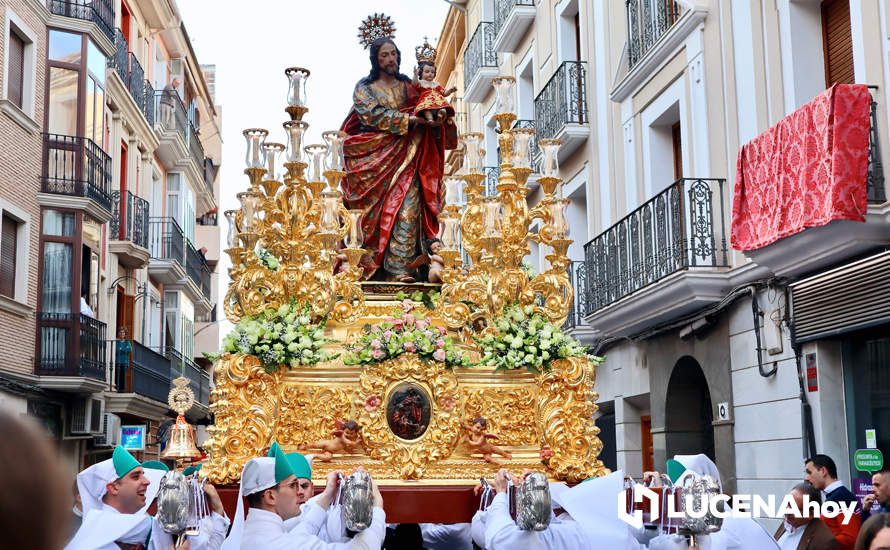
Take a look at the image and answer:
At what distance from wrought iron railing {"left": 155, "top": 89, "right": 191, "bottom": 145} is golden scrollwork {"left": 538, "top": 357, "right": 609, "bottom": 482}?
816 inches

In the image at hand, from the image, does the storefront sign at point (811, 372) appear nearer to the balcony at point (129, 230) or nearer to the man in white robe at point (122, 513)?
the man in white robe at point (122, 513)

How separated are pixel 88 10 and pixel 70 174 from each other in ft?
9.76

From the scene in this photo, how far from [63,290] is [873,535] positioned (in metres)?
A: 16.6

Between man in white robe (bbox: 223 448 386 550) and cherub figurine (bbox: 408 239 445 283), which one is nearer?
Result: man in white robe (bbox: 223 448 386 550)

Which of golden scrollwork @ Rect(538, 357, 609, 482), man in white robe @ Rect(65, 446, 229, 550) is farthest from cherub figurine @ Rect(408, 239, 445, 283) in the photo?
man in white robe @ Rect(65, 446, 229, 550)

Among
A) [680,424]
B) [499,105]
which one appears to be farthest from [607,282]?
[499,105]

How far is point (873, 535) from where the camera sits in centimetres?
286

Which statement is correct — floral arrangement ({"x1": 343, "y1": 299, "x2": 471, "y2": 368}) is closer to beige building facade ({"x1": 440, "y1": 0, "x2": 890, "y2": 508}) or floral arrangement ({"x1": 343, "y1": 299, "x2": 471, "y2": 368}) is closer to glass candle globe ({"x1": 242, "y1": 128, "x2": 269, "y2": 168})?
glass candle globe ({"x1": 242, "y1": 128, "x2": 269, "y2": 168})

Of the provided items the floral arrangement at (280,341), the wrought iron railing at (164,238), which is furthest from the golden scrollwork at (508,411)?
the wrought iron railing at (164,238)

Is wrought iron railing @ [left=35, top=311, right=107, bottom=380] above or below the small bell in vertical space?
above

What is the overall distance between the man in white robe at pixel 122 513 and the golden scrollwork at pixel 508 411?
157 centimetres

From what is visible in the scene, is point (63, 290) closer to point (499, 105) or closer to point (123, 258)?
point (123, 258)

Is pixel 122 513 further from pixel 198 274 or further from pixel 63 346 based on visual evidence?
pixel 198 274

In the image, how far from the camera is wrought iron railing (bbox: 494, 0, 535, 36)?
18.9 m
